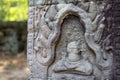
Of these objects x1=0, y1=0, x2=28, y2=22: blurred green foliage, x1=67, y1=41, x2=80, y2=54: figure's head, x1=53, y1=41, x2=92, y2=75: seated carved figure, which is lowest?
x1=53, y1=41, x2=92, y2=75: seated carved figure

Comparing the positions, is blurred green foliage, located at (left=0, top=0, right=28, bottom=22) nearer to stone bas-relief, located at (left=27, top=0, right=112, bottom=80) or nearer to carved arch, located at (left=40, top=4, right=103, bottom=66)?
stone bas-relief, located at (left=27, top=0, right=112, bottom=80)

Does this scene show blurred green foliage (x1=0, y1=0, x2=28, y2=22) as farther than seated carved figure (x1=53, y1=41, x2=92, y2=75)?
Yes

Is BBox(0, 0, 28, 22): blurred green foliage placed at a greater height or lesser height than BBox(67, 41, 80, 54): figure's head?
greater

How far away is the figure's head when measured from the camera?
375cm

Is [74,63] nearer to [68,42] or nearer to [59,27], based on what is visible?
[68,42]

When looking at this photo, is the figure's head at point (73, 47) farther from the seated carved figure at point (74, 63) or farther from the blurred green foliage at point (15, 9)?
the blurred green foliage at point (15, 9)

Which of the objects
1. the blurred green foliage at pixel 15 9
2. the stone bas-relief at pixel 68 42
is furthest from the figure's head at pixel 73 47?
the blurred green foliage at pixel 15 9

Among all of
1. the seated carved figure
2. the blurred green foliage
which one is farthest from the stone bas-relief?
the blurred green foliage

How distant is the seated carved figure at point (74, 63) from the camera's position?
369 cm

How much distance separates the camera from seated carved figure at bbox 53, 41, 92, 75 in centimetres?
369

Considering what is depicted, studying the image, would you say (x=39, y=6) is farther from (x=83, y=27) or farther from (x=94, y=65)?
(x=94, y=65)

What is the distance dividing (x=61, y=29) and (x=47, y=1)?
1.11 feet

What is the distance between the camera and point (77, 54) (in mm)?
3756

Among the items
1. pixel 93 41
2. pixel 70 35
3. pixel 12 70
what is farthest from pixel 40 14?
pixel 12 70
